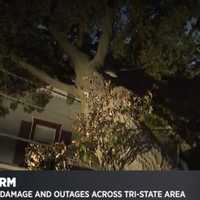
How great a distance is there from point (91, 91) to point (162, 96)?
6.25 m

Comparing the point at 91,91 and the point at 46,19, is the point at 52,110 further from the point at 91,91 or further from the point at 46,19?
the point at 91,91

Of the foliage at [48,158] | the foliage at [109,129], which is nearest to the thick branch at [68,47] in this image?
the foliage at [109,129]

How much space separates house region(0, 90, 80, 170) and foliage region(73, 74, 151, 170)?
8203mm

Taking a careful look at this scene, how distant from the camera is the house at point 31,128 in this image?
22.8 metres

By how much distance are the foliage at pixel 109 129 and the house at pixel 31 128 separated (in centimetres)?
820

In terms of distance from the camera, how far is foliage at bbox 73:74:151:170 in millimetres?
12859

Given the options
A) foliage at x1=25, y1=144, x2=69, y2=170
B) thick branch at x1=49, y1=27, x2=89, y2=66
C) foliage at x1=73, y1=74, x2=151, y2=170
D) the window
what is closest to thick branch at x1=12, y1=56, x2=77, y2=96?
thick branch at x1=49, y1=27, x2=89, y2=66

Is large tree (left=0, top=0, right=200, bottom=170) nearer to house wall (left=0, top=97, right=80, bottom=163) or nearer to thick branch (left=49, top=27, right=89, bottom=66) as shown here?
thick branch (left=49, top=27, right=89, bottom=66)

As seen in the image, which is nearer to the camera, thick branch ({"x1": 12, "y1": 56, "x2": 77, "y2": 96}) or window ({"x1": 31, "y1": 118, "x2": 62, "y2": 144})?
thick branch ({"x1": 12, "y1": 56, "x2": 77, "y2": 96})

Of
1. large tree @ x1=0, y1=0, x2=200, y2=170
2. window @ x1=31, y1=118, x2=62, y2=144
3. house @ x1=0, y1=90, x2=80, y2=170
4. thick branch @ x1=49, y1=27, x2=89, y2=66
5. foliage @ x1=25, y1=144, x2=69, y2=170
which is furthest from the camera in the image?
window @ x1=31, y1=118, x2=62, y2=144

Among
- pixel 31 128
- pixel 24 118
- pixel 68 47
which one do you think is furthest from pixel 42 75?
pixel 31 128

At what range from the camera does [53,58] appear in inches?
765

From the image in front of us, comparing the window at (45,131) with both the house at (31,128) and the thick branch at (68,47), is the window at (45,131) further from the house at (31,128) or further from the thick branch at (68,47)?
the thick branch at (68,47)

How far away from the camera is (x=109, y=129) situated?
1300 cm
